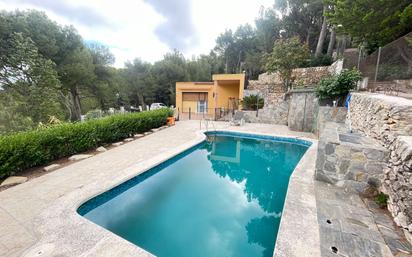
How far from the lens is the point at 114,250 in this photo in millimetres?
2354

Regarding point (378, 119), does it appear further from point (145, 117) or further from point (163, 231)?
point (145, 117)

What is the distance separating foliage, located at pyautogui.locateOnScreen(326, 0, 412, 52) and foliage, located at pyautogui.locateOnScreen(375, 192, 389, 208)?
7.90 metres

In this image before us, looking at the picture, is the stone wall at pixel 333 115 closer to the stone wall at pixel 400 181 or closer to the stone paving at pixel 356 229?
the stone wall at pixel 400 181

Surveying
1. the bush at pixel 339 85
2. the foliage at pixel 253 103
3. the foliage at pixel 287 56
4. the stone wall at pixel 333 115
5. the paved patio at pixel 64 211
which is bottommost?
the paved patio at pixel 64 211

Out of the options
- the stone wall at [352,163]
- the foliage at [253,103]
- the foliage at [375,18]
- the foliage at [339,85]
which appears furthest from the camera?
the foliage at [253,103]

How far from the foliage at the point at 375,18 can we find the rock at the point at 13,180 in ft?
42.0

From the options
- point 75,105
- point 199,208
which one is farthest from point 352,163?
point 75,105

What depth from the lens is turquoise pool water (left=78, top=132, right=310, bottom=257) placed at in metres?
3.15

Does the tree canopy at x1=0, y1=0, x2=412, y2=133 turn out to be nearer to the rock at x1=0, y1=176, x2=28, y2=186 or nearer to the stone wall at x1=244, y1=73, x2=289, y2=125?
the stone wall at x1=244, y1=73, x2=289, y2=125

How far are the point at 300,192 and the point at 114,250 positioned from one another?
3409 millimetres

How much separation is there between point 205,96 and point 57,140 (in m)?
13.6

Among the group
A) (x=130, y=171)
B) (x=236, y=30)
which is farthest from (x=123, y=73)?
(x=130, y=171)

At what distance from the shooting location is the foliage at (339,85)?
8047mm

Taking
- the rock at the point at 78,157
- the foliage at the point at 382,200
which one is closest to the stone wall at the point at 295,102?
the foliage at the point at 382,200
